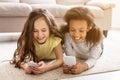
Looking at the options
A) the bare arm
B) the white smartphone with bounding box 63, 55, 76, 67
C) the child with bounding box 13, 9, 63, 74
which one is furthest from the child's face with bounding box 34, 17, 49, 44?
the white smartphone with bounding box 63, 55, 76, 67

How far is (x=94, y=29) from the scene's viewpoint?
142cm

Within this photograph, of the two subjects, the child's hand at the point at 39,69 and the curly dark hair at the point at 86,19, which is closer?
the child's hand at the point at 39,69

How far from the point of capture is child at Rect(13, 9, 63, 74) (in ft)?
4.19

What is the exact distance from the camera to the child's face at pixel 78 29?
131 cm

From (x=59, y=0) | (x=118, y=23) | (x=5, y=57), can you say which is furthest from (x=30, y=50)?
(x=118, y=23)

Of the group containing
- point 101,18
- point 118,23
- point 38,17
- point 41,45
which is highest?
point 38,17

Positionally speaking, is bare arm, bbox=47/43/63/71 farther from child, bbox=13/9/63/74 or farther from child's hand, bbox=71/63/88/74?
child's hand, bbox=71/63/88/74

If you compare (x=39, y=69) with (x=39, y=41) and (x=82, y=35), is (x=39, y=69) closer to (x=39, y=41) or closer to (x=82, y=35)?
(x=39, y=41)

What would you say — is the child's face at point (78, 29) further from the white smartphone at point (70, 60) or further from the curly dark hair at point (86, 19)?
the white smartphone at point (70, 60)

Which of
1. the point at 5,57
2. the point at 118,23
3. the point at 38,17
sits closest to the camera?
the point at 38,17

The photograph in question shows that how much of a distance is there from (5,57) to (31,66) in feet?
1.72

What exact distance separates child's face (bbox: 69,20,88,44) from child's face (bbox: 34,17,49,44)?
151mm

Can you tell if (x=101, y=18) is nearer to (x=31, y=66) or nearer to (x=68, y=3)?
(x=68, y=3)

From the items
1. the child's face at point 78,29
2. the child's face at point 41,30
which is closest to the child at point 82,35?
the child's face at point 78,29
